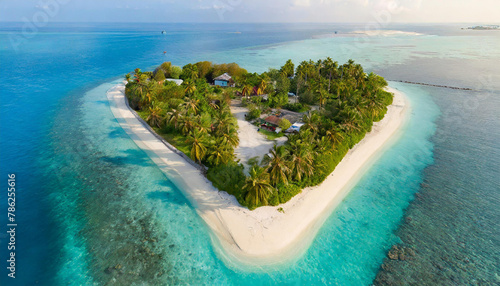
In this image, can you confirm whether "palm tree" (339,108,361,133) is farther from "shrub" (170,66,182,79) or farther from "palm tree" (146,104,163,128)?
"shrub" (170,66,182,79)

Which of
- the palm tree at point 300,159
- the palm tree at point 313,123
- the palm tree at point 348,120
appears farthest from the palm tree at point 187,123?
the palm tree at point 348,120

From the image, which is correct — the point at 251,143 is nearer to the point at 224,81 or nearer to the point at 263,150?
the point at 263,150

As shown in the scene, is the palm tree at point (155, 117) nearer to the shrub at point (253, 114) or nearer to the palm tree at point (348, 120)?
the shrub at point (253, 114)

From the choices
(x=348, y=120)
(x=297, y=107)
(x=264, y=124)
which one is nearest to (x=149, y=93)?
(x=264, y=124)

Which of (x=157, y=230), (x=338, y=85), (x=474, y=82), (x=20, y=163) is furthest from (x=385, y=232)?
(x=474, y=82)

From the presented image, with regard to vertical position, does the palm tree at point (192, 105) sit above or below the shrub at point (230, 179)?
above

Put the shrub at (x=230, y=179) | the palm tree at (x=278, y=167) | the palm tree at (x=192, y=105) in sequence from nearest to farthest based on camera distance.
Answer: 1. the palm tree at (x=278, y=167)
2. the shrub at (x=230, y=179)
3. the palm tree at (x=192, y=105)

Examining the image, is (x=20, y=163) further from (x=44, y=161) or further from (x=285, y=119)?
(x=285, y=119)
